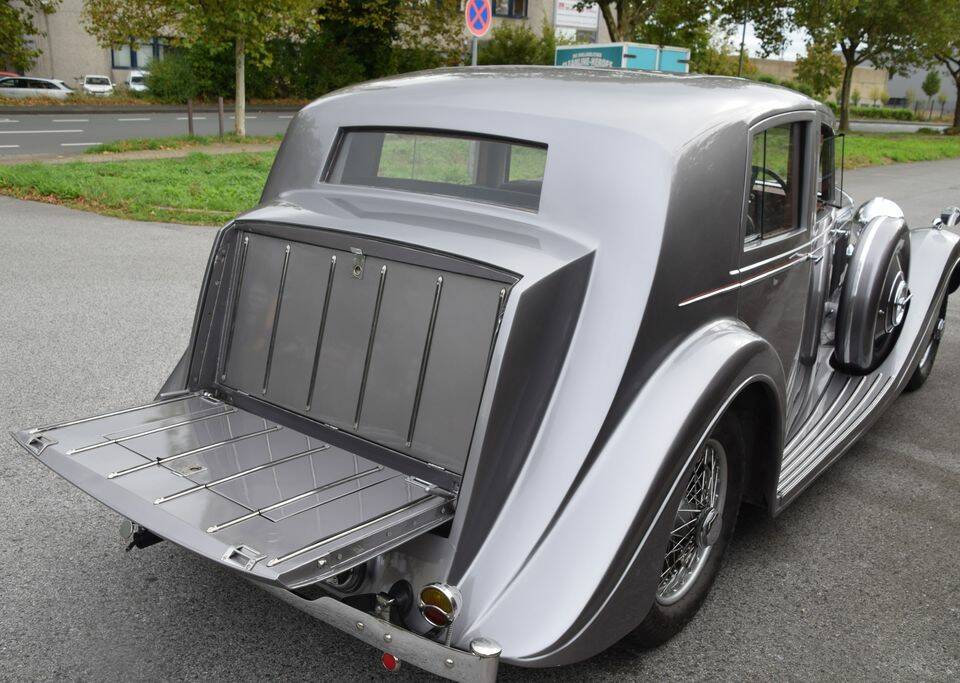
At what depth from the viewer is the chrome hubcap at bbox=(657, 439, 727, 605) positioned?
2846mm

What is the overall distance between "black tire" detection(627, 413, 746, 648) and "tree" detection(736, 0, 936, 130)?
75.6 ft

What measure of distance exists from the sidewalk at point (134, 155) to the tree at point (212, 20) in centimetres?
169

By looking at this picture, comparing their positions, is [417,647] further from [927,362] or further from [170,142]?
[170,142]

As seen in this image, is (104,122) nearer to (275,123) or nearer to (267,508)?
(275,123)

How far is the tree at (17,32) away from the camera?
30.1 m

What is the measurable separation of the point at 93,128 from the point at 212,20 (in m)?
6.92

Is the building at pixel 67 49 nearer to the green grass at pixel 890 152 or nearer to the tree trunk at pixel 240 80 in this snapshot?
the tree trunk at pixel 240 80

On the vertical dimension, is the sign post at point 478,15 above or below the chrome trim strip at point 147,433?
above

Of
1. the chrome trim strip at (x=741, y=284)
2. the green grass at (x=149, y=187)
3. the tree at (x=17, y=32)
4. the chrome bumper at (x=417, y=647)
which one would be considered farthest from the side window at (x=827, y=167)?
the tree at (x=17, y=32)

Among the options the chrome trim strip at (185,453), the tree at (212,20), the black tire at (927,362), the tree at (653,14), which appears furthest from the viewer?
the tree at (653,14)

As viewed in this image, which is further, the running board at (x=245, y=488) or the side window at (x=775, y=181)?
the side window at (x=775, y=181)

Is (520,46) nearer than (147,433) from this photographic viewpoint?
No

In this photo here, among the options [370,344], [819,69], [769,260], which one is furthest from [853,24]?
[370,344]

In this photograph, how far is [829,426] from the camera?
3820 millimetres
